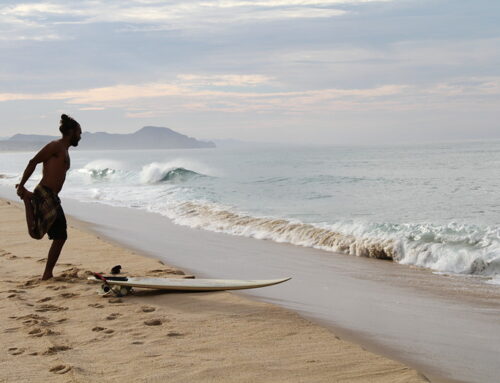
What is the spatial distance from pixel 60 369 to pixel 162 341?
83cm

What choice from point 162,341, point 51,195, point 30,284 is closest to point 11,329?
point 162,341

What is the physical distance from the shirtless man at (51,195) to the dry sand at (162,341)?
21.6 inches

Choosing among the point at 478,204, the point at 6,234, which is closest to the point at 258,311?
the point at 6,234

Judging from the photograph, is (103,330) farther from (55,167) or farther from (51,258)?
(55,167)

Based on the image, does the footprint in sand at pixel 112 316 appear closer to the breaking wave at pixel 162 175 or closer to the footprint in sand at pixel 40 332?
the footprint in sand at pixel 40 332

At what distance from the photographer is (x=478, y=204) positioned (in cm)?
1675

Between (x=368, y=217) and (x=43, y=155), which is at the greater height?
(x=43, y=155)

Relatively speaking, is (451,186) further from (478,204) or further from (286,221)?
(286,221)

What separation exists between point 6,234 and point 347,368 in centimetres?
852

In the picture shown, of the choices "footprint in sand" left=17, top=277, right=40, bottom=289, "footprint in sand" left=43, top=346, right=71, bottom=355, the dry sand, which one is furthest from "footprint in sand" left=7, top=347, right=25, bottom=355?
"footprint in sand" left=17, top=277, right=40, bottom=289

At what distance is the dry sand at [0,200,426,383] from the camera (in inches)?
144

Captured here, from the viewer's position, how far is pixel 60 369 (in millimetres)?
3764

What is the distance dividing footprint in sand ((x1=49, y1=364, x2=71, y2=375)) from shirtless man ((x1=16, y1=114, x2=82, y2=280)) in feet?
9.36

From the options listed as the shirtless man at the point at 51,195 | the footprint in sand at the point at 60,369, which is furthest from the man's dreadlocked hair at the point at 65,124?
the footprint in sand at the point at 60,369
